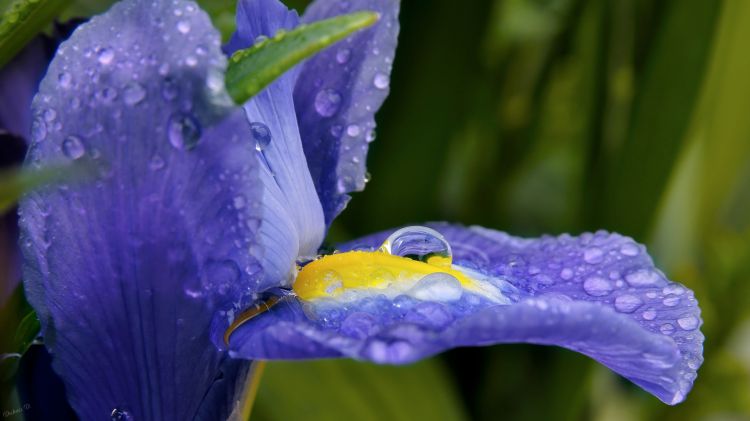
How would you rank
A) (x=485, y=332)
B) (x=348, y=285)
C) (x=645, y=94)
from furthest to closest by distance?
1. (x=645, y=94)
2. (x=348, y=285)
3. (x=485, y=332)

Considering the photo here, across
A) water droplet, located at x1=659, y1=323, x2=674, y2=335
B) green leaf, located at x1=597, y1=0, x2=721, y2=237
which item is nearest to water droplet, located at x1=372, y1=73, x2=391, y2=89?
water droplet, located at x1=659, y1=323, x2=674, y2=335

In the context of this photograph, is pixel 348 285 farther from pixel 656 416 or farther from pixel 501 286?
pixel 656 416

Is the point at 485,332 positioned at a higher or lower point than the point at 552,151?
higher

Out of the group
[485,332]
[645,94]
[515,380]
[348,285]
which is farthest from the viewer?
[515,380]

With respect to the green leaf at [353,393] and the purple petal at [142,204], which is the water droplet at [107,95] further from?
the green leaf at [353,393]

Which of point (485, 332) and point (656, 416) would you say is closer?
point (485, 332)

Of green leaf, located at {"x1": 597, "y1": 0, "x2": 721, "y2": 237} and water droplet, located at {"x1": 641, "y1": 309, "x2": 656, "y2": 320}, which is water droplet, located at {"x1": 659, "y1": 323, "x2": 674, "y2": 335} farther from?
green leaf, located at {"x1": 597, "y1": 0, "x2": 721, "y2": 237}

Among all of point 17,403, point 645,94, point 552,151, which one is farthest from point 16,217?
point 552,151

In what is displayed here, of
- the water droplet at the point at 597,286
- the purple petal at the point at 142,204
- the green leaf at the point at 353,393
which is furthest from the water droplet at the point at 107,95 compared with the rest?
the green leaf at the point at 353,393
